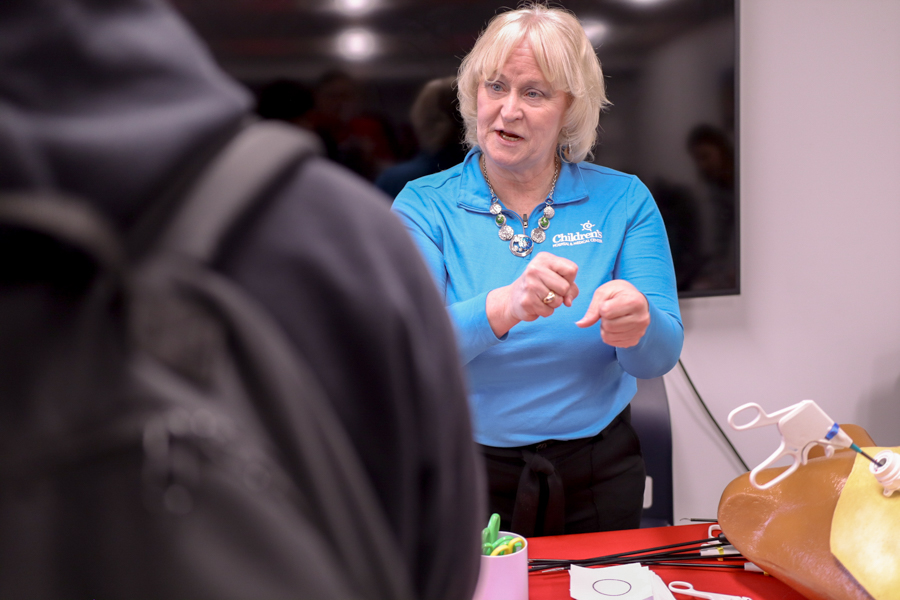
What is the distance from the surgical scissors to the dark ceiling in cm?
172

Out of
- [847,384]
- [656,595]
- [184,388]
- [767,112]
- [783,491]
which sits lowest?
[847,384]

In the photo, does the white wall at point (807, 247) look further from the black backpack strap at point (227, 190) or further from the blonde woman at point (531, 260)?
the black backpack strap at point (227, 190)

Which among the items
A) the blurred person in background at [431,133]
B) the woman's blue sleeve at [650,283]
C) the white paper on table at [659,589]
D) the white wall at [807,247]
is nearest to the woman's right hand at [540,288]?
the woman's blue sleeve at [650,283]

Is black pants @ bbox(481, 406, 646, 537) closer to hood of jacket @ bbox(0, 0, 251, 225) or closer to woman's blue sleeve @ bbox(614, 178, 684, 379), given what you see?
woman's blue sleeve @ bbox(614, 178, 684, 379)

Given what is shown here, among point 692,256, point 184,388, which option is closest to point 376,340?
point 184,388

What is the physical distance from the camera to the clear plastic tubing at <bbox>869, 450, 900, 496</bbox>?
878 millimetres

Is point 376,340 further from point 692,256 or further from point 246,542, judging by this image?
point 692,256

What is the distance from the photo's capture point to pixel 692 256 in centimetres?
236

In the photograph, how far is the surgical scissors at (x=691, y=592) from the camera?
99cm

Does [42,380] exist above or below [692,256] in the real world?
above

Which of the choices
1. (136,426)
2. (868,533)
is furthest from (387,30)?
(136,426)

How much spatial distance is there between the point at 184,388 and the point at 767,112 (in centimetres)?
262

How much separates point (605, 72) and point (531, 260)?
1.34 metres

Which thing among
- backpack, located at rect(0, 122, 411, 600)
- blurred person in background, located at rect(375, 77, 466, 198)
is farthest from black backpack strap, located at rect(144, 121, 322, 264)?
blurred person in background, located at rect(375, 77, 466, 198)
